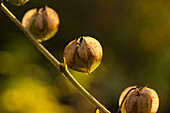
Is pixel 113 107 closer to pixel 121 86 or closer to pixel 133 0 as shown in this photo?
pixel 121 86

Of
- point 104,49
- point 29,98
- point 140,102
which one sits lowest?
point 104,49

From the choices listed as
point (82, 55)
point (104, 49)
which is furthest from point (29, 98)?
point (82, 55)

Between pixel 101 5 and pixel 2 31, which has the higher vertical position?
pixel 2 31

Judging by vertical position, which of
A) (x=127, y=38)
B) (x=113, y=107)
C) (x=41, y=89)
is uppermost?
(x=41, y=89)

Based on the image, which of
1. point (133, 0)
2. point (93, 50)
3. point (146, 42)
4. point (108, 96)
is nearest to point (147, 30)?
point (146, 42)

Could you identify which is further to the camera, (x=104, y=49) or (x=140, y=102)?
(x=104, y=49)

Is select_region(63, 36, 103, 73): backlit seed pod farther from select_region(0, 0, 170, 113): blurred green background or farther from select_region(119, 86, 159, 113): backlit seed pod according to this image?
select_region(0, 0, 170, 113): blurred green background

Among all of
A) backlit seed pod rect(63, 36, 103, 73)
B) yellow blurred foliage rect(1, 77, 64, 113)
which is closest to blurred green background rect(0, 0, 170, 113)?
yellow blurred foliage rect(1, 77, 64, 113)

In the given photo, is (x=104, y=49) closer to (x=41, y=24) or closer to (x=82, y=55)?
(x=41, y=24)
